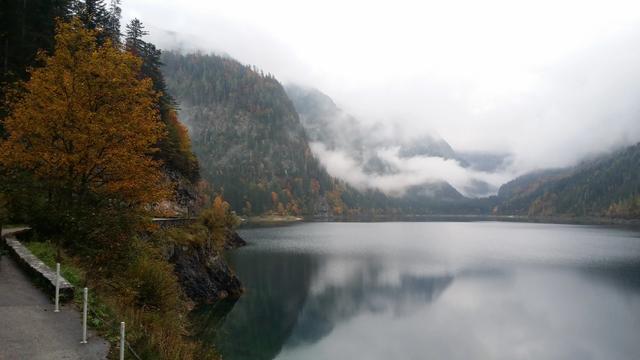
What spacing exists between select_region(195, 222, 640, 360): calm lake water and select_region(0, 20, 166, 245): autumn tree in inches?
730

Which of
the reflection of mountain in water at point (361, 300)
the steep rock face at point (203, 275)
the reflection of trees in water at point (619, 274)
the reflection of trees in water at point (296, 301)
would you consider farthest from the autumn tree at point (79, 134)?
the reflection of trees in water at point (619, 274)

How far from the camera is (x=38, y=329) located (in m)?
12.9

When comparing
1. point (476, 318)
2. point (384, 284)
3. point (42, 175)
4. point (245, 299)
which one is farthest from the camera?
point (384, 284)

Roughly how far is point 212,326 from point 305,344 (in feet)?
30.6

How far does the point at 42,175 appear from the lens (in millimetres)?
25594

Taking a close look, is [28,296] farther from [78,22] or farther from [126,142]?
[78,22]

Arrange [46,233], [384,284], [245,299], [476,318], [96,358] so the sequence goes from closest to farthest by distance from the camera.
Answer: [96,358], [46,233], [476,318], [245,299], [384,284]

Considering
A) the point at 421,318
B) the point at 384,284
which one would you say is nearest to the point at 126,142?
the point at 421,318

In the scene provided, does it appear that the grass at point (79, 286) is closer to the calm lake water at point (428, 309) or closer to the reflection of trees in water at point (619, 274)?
the calm lake water at point (428, 309)

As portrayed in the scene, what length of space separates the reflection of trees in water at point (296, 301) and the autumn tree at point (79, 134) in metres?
18.1

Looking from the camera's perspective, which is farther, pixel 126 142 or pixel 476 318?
pixel 476 318

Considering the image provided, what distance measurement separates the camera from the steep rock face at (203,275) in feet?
153

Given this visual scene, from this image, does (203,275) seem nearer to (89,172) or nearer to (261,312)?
A: (261,312)

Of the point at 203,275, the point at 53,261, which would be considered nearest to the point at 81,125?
the point at 53,261
